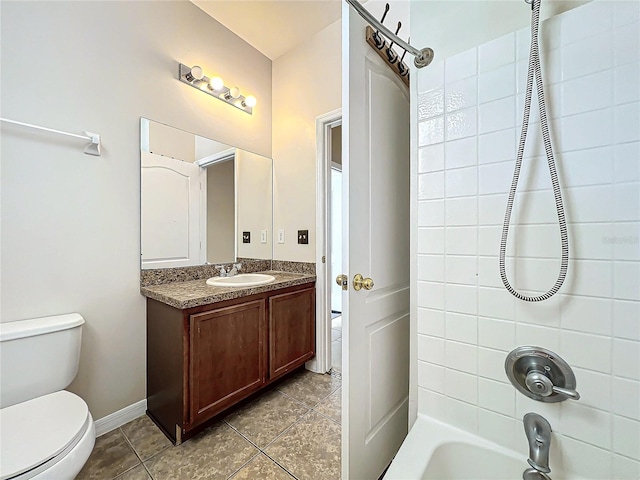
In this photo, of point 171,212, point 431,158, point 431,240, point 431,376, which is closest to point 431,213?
point 431,240

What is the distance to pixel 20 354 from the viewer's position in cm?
115

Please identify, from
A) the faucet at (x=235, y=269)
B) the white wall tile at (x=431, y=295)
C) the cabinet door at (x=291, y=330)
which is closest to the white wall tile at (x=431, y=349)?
the white wall tile at (x=431, y=295)

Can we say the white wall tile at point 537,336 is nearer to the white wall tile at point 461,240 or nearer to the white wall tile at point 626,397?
the white wall tile at point 626,397

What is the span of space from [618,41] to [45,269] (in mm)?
2346

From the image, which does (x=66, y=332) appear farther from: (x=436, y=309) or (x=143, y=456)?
(x=436, y=309)

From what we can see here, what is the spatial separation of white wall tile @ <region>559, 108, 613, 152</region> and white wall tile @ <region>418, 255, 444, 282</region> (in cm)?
49

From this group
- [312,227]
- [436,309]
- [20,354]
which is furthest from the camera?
[312,227]

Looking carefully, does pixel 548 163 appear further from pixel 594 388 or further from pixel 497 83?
pixel 594 388

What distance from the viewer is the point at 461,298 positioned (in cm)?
96

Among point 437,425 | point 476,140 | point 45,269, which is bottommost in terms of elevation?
point 437,425

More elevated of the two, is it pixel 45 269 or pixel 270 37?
pixel 270 37

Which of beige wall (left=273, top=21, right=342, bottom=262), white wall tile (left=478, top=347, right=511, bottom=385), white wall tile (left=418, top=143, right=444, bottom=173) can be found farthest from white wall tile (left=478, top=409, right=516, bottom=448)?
beige wall (left=273, top=21, right=342, bottom=262)

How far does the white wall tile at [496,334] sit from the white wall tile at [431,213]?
0.37 metres

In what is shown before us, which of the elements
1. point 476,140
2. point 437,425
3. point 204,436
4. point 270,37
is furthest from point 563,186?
point 270,37
